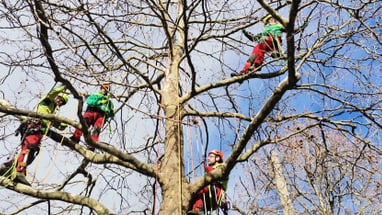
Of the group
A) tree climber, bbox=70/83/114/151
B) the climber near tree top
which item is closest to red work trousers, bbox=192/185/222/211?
the climber near tree top

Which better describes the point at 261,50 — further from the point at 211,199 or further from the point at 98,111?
the point at 98,111

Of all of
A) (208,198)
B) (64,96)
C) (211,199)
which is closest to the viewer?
(211,199)

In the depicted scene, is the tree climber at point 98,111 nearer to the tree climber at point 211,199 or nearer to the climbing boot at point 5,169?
the climbing boot at point 5,169

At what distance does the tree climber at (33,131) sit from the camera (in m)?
4.41

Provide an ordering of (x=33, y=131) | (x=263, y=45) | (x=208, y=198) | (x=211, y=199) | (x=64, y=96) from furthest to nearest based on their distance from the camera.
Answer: (x=64, y=96), (x=263, y=45), (x=33, y=131), (x=208, y=198), (x=211, y=199)

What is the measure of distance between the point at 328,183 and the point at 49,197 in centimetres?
783

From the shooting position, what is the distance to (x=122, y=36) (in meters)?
4.89

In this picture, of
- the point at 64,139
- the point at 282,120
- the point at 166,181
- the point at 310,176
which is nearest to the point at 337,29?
the point at 282,120

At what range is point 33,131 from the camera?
4852 millimetres

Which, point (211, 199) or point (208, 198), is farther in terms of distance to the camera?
point (208, 198)

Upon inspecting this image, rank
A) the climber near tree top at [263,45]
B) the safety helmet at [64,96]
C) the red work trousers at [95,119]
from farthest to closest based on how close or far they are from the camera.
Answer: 1. the safety helmet at [64,96]
2. the red work trousers at [95,119]
3. the climber near tree top at [263,45]

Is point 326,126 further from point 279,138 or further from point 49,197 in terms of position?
point 49,197

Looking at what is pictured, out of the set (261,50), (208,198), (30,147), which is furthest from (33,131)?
(261,50)

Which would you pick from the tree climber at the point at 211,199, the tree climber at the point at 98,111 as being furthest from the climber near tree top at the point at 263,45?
the tree climber at the point at 98,111
